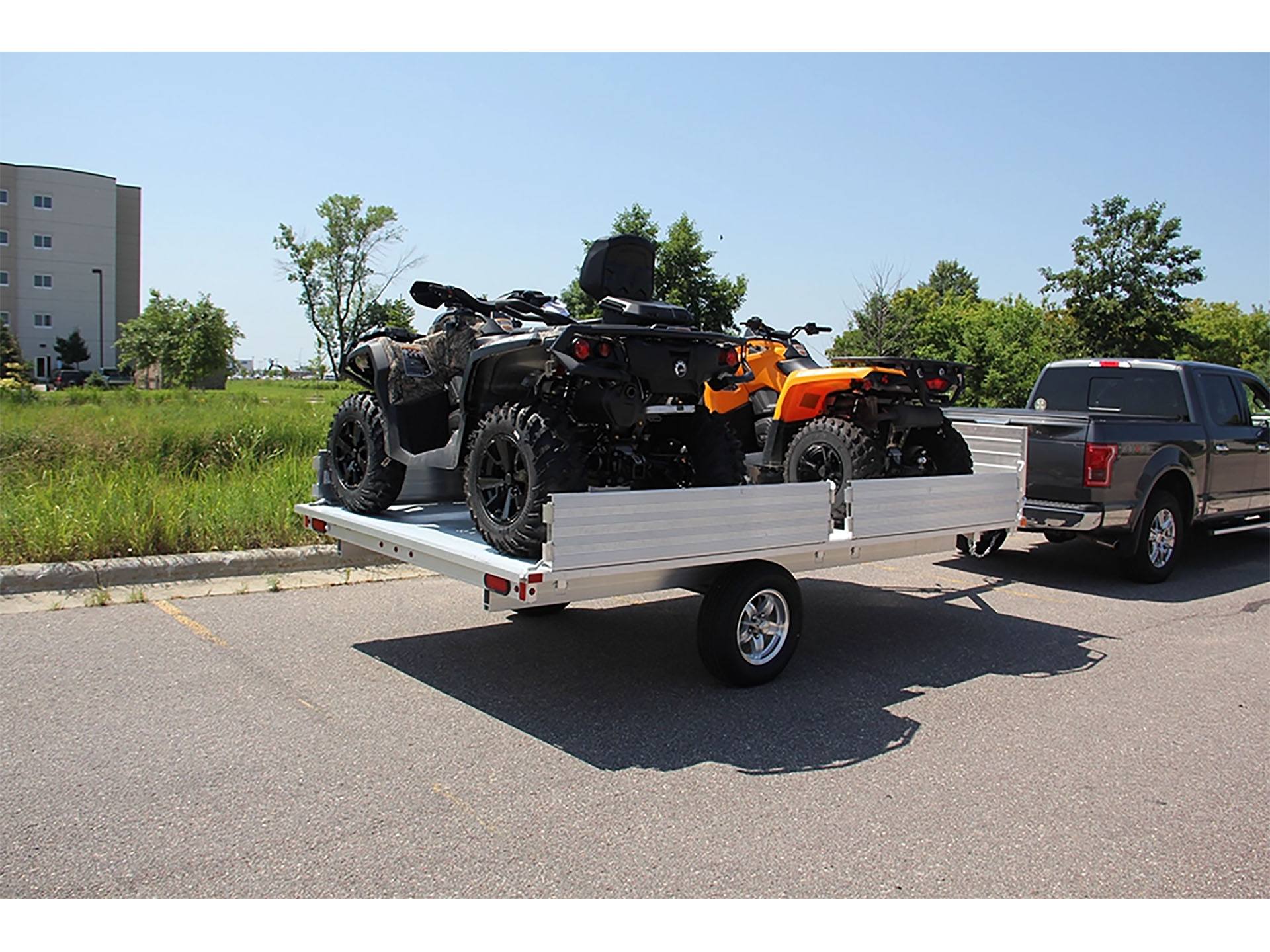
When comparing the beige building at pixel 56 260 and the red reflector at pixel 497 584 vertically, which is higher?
the beige building at pixel 56 260

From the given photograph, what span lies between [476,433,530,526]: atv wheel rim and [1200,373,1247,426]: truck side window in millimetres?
7990

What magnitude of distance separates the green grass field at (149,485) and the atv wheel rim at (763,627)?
15.8 feet

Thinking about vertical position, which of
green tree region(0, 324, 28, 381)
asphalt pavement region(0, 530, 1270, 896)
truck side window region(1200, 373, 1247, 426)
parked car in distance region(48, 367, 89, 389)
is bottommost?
asphalt pavement region(0, 530, 1270, 896)

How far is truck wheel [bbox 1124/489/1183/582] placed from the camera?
928 centimetres

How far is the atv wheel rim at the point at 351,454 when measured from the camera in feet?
22.1

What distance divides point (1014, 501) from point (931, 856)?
3.97 meters

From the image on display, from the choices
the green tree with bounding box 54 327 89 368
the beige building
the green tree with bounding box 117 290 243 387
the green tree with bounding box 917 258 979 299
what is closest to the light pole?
the beige building

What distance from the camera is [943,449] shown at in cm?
800

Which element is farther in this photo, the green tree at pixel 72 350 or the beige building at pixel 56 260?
the beige building at pixel 56 260

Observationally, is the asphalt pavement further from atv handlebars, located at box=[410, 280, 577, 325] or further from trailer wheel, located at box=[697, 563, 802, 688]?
atv handlebars, located at box=[410, 280, 577, 325]

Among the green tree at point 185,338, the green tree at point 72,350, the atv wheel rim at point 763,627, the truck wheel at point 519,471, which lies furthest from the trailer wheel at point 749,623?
the green tree at point 72,350

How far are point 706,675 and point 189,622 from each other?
354cm

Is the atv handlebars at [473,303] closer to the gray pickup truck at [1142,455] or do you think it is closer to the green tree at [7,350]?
the gray pickup truck at [1142,455]

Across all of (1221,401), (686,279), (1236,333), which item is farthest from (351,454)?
(1236,333)
